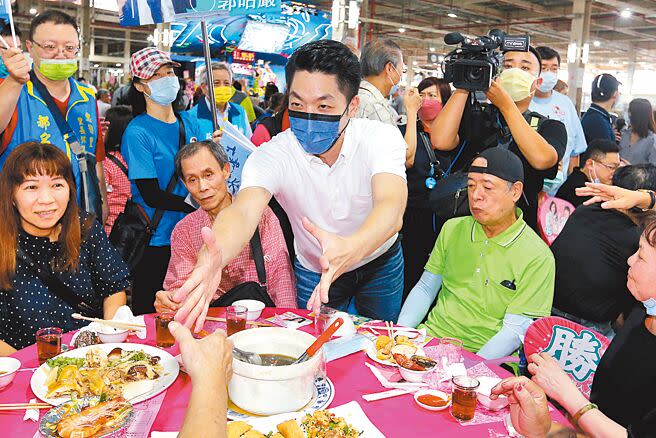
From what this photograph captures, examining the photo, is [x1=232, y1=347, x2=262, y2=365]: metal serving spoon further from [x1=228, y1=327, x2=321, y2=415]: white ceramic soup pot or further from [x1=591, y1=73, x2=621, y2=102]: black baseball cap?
[x1=591, y1=73, x2=621, y2=102]: black baseball cap

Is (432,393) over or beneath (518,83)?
Answer: beneath

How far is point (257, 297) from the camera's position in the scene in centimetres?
221

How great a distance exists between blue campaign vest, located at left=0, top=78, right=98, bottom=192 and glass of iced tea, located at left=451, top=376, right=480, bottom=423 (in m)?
2.29

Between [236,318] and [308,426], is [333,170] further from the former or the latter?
[308,426]

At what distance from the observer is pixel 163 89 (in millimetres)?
3314

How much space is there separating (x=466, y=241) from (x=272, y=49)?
8411mm

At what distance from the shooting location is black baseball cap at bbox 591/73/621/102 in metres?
4.95

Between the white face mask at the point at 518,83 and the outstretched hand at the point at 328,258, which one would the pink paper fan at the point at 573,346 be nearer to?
the outstretched hand at the point at 328,258

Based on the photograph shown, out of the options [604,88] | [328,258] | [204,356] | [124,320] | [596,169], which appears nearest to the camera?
[204,356]

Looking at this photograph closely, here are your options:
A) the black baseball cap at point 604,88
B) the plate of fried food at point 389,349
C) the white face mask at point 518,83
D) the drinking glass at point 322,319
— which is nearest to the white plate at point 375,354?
the plate of fried food at point 389,349

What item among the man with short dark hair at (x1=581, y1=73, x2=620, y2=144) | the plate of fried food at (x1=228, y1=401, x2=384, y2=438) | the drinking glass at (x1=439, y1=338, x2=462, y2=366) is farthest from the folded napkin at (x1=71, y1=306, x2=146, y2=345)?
the man with short dark hair at (x1=581, y1=73, x2=620, y2=144)

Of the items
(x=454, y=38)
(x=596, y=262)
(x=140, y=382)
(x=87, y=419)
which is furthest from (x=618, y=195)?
(x=87, y=419)

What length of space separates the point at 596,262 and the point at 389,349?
1.19m

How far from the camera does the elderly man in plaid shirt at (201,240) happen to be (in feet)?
8.12
